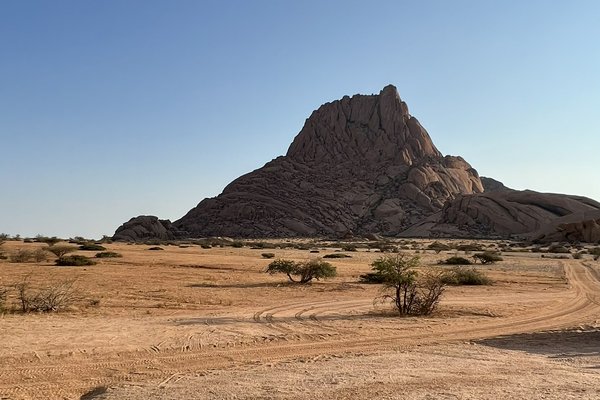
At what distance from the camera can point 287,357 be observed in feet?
34.0

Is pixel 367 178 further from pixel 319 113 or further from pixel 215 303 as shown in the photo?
pixel 215 303

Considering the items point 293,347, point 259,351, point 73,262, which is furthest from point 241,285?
point 259,351

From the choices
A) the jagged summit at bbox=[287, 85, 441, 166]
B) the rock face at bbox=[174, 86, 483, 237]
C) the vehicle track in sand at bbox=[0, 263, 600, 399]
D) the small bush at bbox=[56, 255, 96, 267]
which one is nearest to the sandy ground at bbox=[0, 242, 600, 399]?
the vehicle track in sand at bbox=[0, 263, 600, 399]

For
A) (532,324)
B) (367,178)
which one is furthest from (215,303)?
(367,178)

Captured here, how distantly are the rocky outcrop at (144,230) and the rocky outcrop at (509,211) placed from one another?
2226 inches

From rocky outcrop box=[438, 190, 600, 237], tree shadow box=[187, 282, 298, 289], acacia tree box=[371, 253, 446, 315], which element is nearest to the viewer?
acacia tree box=[371, 253, 446, 315]

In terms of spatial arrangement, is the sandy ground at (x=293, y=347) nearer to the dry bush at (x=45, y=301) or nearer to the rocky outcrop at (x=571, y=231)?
the dry bush at (x=45, y=301)

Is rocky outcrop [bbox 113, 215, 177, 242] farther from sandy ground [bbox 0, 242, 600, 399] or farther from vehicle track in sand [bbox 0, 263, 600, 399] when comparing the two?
vehicle track in sand [bbox 0, 263, 600, 399]

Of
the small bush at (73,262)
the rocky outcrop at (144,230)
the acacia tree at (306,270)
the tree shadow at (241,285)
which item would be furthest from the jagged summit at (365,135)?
the tree shadow at (241,285)

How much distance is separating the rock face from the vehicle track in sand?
91.8 meters

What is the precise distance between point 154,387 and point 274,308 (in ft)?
33.0

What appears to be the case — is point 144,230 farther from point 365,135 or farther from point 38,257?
point 38,257

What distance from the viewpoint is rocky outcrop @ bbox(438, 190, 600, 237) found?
101m

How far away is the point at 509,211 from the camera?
347 feet
